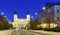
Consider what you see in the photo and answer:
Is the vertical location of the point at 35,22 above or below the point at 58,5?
below

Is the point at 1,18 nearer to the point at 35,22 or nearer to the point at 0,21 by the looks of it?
the point at 0,21

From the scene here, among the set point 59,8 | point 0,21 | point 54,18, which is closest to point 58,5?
point 59,8

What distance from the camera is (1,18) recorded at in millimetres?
111438

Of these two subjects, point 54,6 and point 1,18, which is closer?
point 54,6

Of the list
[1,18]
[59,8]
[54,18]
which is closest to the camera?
[54,18]

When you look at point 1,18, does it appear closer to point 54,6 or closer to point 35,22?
point 35,22

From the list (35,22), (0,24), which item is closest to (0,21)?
(0,24)

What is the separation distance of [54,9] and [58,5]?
398 centimetres

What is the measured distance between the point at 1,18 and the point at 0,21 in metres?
3.90

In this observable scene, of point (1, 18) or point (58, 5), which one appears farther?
point (1, 18)

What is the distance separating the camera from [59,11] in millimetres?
102625

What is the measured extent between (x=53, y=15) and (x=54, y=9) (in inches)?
139

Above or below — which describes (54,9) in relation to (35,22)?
above

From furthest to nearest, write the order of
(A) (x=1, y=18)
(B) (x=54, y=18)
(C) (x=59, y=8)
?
(A) (x=1, y=18)
(C) (x=59, y=8)
(B) (x=54, y=18)
